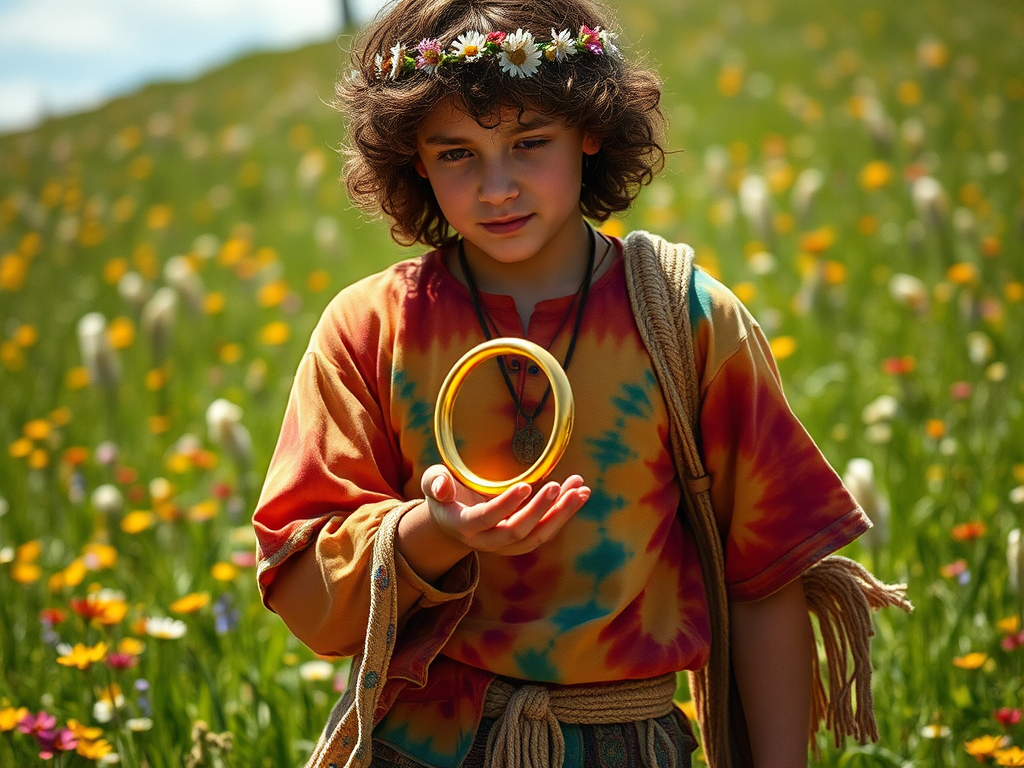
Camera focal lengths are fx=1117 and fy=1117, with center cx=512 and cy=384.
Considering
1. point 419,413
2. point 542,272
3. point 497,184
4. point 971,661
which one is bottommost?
point 971,661

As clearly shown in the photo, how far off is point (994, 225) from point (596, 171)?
12.3 ft

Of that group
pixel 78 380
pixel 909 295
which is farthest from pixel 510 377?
pixel 78 380

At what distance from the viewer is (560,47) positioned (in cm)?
176

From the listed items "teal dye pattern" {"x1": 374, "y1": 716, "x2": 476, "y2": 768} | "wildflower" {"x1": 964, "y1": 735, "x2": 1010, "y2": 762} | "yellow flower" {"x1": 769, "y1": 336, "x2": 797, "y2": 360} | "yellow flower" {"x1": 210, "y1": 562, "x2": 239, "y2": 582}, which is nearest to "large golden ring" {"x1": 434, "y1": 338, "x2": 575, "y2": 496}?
"teal dye pattern" {"x1": 374, "y1": 716, "x2": 476, "y2": 768}

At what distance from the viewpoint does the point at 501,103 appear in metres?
1.70

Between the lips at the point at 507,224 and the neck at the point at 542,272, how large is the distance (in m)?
0.13

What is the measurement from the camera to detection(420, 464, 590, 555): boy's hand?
1441 mm

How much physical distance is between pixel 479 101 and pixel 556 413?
1.75ft

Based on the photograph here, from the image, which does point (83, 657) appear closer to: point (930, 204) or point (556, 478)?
point (556, 478)

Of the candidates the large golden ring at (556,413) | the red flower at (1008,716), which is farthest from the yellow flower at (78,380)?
the red flower at (1008,716)

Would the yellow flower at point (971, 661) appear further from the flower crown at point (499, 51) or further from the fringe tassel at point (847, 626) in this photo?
the flower crown at point (499, 51)

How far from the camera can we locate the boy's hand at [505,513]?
4.73 feet

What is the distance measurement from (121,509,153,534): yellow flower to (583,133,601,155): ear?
1920 mm

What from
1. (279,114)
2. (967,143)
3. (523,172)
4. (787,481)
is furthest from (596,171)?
(279,114)
